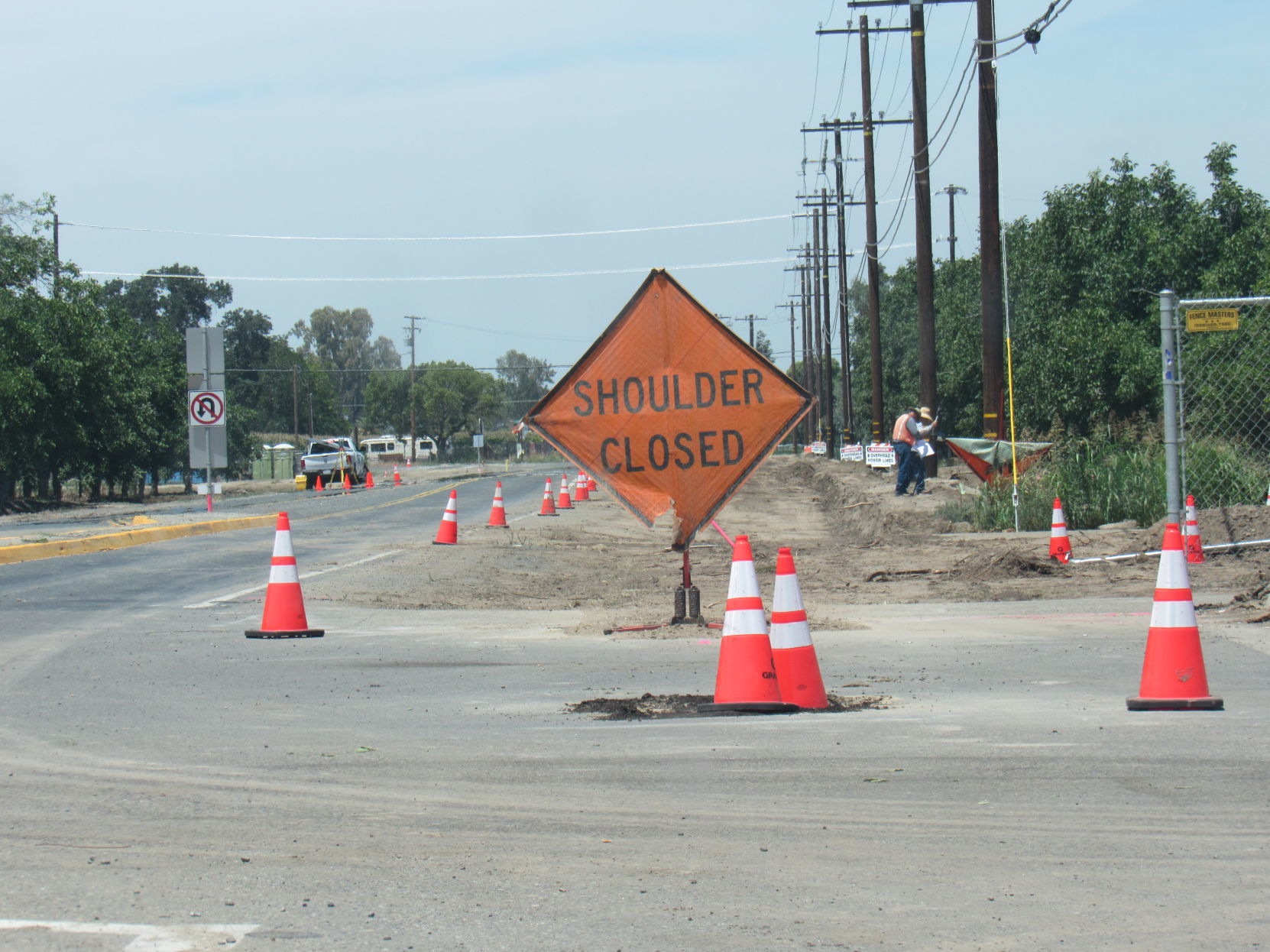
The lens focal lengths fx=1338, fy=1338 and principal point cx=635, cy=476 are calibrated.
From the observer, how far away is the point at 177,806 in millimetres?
5480

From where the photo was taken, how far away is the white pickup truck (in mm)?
55500

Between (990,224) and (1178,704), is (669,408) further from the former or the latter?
(990,224)

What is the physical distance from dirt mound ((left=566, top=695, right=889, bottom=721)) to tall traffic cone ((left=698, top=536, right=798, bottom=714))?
6.3 inches

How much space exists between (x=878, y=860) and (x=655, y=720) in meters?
2.58

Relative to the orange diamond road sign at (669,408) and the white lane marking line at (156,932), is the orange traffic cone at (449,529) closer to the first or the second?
the orange diamond road sign at (669,408)

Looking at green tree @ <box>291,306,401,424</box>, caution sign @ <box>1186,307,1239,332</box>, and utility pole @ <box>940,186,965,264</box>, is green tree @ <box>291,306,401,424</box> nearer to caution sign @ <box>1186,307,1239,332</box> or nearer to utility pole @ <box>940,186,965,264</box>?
utility pole @ <box>940,186,965,264</box>

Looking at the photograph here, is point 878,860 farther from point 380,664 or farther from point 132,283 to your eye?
point 132,283

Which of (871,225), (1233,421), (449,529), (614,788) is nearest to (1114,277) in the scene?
(871,225)

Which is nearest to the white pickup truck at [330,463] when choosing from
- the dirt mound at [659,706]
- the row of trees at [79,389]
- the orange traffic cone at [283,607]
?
the row of trees at [79,389]

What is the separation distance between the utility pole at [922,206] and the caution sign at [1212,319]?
18.1 m

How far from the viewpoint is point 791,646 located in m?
7.27

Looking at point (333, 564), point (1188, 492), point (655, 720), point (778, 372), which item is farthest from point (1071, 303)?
point (655, 720)

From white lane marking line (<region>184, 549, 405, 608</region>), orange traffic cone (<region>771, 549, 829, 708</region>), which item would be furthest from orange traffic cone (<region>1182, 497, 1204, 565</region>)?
white lane marking line (<region>184, 549, 405, 608</region>)

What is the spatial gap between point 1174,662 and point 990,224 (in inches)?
660
